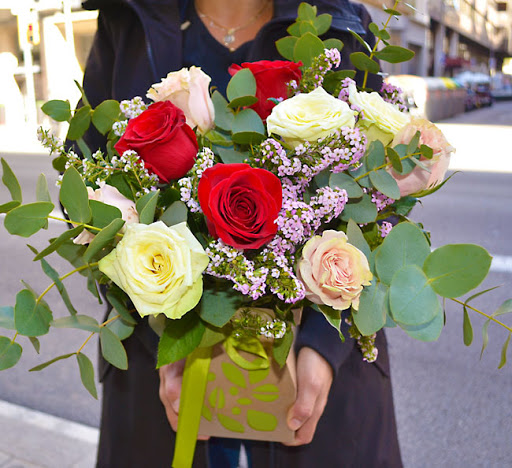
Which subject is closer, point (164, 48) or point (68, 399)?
point (164, 48)

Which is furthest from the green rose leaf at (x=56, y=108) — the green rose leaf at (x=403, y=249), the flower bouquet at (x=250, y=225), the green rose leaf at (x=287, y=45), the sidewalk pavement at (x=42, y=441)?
the sidewalk pavement at (x=42, y=441)

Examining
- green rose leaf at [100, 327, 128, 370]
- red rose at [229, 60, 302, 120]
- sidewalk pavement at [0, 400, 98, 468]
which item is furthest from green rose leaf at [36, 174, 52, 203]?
sidewalk pavement at [0, 400, 98, 468]

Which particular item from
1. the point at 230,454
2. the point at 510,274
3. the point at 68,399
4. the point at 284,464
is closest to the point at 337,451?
the point at 284,464

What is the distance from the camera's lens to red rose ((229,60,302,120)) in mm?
980

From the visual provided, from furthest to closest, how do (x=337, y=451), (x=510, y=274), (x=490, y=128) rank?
(x=490, y=128)
(x=510, y=274)
(x=337, y=451)

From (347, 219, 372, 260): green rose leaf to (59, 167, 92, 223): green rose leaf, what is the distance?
378 mm

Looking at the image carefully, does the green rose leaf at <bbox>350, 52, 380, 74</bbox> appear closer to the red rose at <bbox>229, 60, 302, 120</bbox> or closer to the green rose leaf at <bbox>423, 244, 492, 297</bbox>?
the red rose at <bbox>229, 60, 302, 120</bbox>

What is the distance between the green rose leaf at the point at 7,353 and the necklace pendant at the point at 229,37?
34.3 inches

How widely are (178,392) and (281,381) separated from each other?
0.21 metres

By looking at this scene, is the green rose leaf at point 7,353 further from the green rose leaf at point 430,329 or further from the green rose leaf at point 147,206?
the green rose leaf at point 430,329

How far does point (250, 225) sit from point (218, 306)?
17cm

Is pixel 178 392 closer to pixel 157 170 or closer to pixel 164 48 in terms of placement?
pixel 157 170

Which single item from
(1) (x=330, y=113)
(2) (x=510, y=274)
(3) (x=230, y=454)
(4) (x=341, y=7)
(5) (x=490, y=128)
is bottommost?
(5) (x=490, y=128)

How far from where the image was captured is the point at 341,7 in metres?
1.31
